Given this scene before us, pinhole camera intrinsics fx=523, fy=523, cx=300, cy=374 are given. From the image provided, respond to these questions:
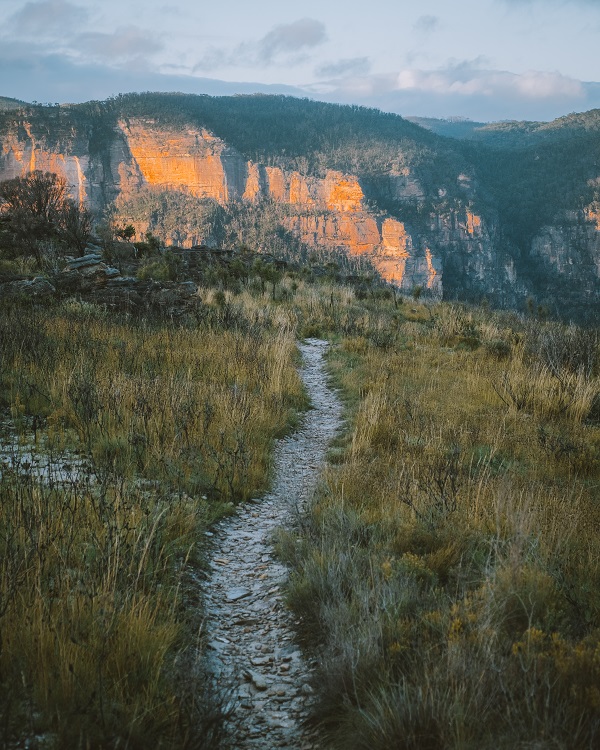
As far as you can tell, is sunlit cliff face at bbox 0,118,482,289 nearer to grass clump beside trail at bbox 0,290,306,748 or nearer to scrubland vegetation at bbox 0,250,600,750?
grass clump beside trail at bbox 0,290,306,748

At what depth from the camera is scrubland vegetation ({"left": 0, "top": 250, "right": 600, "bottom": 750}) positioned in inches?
74.2

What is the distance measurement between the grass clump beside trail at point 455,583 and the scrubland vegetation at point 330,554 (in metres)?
0.01

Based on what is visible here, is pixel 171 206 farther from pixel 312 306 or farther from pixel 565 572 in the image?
pixel 565 572

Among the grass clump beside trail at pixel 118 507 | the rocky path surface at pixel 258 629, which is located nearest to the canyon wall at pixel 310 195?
the grass clump beside trail at pixel 118 507

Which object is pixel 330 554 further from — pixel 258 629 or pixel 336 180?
pixel 336 180

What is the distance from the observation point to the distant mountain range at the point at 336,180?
11138 centimetres

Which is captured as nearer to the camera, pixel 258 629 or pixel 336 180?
pixel 258 629

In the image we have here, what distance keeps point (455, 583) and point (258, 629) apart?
3.63ft

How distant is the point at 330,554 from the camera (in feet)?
9.92

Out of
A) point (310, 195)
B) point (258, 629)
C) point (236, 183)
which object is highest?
point (236, 183)

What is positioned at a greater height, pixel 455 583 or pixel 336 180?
pixel 336 180

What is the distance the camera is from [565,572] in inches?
111

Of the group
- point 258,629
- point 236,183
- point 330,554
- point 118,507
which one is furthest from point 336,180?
point 258,629

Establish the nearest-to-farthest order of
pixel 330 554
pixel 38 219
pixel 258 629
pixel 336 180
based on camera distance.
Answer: pixel 258 629 → pixel 330 554 → pixel 38 219 → pixel 336 180
